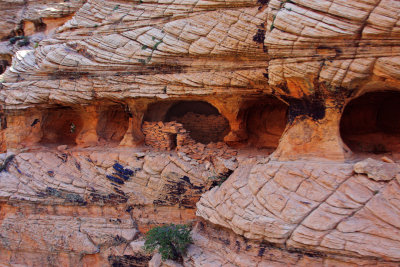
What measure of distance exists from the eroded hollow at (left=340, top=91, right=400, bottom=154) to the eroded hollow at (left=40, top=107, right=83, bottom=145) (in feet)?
27.1

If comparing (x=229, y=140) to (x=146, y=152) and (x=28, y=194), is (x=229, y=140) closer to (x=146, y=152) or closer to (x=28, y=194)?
(x=146, y=152)

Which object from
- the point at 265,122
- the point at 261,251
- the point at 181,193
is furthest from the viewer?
the point at 265,122

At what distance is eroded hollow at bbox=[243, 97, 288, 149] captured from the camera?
8359 millimetres

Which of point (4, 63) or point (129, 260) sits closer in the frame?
point (129, 260)

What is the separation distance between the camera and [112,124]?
394 inches

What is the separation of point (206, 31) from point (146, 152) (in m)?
3.59

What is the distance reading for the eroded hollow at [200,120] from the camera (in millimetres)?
9688

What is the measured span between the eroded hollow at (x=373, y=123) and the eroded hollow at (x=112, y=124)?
21.5ft

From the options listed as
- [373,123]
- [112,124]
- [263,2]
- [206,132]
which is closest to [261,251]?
[373,123]

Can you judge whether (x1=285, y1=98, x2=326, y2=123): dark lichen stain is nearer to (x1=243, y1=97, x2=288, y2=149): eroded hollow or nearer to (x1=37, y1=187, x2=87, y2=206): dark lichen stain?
(x1=243, y1=97, x2=288, y2=149): eroded hollow

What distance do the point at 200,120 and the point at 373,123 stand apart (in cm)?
493

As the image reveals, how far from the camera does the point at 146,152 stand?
27.4 feet

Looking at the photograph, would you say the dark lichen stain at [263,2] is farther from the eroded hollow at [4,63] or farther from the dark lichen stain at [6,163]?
the eroded hollow at [4,63]

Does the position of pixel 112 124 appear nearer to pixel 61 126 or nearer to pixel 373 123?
pixel 61 126
